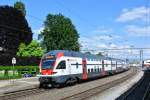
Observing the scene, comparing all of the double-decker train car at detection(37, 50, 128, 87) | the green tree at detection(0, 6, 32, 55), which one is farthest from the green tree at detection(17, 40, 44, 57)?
the double-decker train car at detection(37, 50, 128, 87)

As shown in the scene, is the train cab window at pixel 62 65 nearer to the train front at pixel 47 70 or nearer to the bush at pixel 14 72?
the train front at pixel 47 70

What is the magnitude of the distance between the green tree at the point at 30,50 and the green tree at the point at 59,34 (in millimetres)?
3721

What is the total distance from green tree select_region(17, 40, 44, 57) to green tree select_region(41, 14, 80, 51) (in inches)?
146

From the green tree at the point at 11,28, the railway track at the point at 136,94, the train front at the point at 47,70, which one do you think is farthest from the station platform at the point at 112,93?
the green tree at the point at 11,28

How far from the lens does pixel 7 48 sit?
292 feet

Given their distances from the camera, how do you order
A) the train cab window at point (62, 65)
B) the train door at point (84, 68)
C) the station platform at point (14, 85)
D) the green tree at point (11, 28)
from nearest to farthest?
the station platform at point (14, 85), the train cab window at point (62, 65), the train door at point (84, 68), the green tree at point (11, 28)

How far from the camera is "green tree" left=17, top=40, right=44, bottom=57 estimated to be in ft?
302

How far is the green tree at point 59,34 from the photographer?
98938 mm

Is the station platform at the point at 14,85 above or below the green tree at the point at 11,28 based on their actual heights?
below

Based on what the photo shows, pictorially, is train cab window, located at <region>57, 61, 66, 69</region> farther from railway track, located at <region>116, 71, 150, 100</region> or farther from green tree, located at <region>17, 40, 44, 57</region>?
green tree, located at <region>17, 40, 44, 57</region>

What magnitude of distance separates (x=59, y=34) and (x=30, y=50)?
869 centimetres

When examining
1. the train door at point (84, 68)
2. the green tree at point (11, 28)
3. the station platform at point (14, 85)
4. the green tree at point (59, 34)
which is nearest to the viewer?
the station platform at point (14, 85)

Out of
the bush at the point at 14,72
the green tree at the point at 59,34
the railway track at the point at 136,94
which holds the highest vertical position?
the green tree at the point at 59,34

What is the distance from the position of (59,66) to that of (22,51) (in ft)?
190
